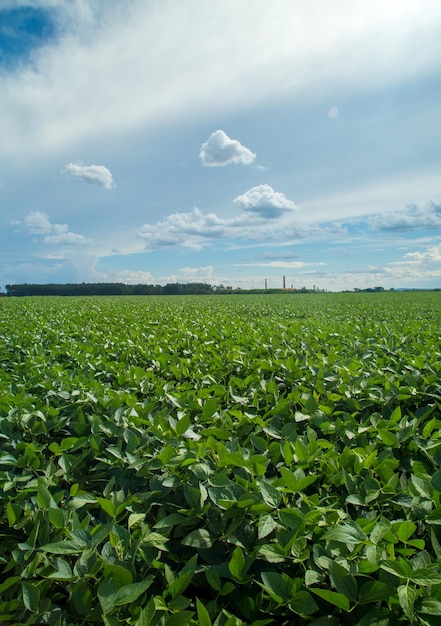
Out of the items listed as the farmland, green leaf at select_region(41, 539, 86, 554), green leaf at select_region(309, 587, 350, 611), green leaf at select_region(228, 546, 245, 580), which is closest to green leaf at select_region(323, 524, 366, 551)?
the farmland

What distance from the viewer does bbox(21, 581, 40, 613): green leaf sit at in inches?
57.5

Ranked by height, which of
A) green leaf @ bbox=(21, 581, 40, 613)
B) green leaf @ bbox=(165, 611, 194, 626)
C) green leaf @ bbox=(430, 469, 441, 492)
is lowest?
green leaf @ bbox=(21, 581, 40, 613)

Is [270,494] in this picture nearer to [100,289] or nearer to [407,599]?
[407,599]

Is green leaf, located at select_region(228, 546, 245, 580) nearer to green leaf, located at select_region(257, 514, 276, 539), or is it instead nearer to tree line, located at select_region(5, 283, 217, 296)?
green leaf, located at select_region(257, 514, 276, 539)

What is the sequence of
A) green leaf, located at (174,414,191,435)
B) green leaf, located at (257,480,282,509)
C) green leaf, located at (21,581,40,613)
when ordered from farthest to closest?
1. green leaf, located at (174,414,191,435)
2. green leaf, located at (257,480,282,509)
3. green leaf, located at (21,581,40,613)

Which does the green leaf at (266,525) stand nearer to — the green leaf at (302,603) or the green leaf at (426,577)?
the green leaf at (302,603)

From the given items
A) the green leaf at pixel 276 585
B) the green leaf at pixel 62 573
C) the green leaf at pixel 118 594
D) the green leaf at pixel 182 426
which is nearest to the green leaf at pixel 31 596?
the green leaf at pixel 62 573

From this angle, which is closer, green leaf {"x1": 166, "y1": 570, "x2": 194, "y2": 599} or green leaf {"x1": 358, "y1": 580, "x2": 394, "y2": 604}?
green leaf {"x1": 358, "y1": 580, "x2": 394, "y2": 604}

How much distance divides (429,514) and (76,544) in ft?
4.96

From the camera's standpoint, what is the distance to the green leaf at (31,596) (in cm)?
146

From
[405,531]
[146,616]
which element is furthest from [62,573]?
[405,531]

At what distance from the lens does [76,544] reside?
1547mm

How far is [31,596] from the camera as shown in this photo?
1.48 m

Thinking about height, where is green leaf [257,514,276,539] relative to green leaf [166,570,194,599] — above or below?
above
